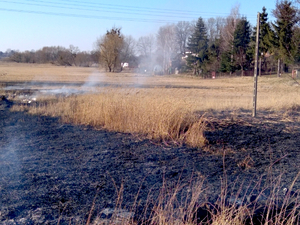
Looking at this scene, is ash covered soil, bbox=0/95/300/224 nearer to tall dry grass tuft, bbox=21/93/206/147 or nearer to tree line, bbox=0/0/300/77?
tall dry grass tuft, bbox=21/93/206/147

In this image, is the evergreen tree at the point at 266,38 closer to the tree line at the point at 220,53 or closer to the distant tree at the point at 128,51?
the tree line at the point at 220,53

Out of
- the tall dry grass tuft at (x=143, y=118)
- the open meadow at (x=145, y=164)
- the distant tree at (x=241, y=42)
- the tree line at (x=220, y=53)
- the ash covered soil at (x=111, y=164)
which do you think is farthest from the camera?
the distant tree at (x=241, y=42)

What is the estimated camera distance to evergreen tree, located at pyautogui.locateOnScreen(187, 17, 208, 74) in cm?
4208

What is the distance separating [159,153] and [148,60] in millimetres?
19239

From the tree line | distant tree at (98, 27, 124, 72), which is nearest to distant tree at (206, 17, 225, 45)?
the tree line

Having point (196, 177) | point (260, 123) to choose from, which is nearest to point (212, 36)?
point (260, 123)

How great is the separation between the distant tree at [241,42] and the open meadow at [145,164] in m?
38.7

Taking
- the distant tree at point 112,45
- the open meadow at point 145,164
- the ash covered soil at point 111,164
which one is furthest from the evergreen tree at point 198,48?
the ash covered soil at point 111,164

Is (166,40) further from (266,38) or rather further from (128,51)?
(266,38)

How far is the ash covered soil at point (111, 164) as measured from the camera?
3.95m

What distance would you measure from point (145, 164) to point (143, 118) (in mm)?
2555

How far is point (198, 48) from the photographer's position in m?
45.9

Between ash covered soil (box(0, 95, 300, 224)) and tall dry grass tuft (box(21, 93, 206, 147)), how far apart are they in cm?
37

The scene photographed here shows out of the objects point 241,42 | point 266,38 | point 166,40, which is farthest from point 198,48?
point 166,40
